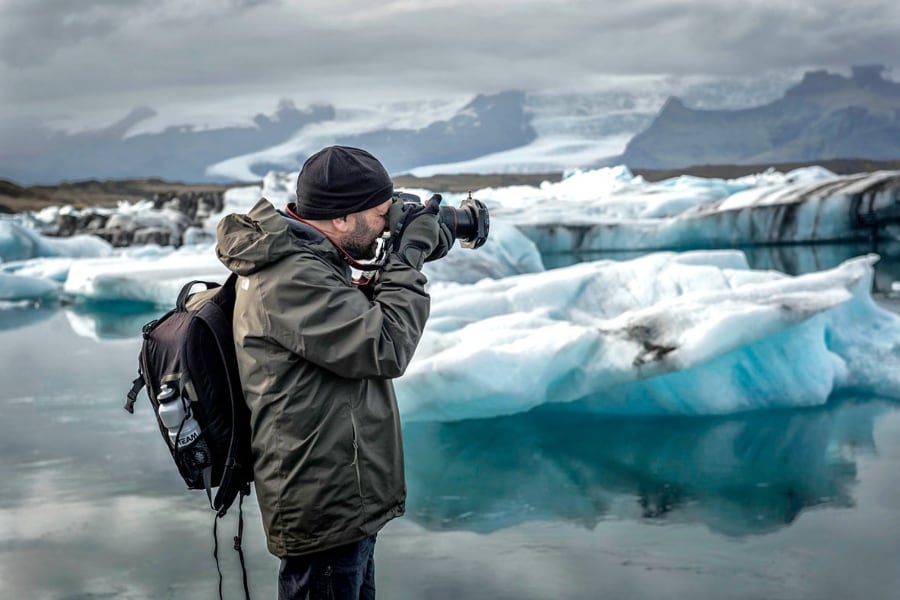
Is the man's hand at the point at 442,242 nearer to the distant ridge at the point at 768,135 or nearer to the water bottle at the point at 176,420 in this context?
the water bottle at the point at 176,420

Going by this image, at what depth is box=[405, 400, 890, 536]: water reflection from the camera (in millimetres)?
3600

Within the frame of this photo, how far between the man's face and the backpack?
236 mm

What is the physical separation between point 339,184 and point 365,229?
4.1 inches

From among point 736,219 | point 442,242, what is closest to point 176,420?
point 442,242

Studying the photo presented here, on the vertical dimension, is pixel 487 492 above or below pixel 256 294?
below

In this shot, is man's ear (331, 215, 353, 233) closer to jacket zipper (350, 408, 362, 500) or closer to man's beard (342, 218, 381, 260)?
man's beard (342, 218, 381, 260)

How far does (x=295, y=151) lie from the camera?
242 ft

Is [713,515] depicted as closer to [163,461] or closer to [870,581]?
[870,581]

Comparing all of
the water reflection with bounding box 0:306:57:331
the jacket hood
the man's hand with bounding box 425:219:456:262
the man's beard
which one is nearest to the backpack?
the jacket hood

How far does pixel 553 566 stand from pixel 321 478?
158 cm

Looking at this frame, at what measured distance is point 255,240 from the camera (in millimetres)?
1655

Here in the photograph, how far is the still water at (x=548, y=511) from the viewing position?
294cm

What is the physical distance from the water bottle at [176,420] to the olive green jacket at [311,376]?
0.11 m

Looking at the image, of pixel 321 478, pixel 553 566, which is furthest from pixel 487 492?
pixel 321 478
